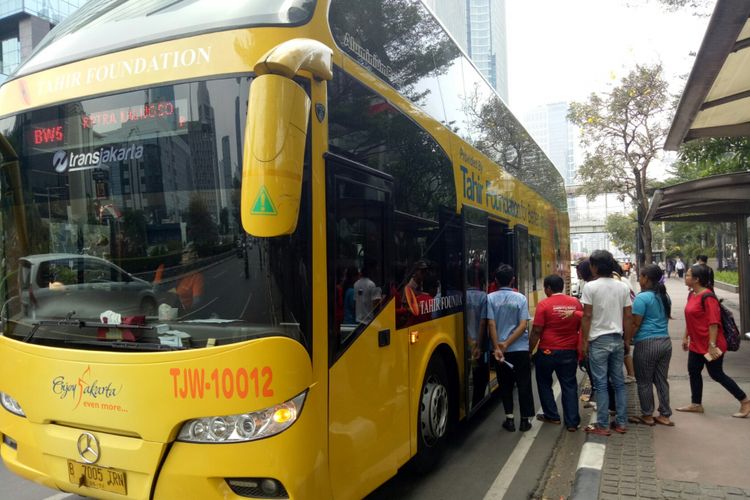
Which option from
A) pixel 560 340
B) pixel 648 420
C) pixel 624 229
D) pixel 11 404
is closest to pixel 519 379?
pixel 560 340

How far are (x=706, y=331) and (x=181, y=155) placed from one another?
217 inches

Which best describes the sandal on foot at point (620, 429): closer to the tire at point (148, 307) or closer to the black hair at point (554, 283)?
the black hair at point (554, 283)

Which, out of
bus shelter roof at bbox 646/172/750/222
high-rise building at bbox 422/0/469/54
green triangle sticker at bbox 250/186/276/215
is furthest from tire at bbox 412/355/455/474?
high-rise building at bbox 422/0/469/54

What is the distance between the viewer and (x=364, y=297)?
3.60m

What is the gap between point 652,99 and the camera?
17.9m

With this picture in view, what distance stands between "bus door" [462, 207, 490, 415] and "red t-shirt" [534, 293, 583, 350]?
722 mm

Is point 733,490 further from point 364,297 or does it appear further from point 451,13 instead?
point 451,13

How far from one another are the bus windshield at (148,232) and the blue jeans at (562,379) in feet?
11.9

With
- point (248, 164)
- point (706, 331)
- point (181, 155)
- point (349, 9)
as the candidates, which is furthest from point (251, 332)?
point (706, 331)

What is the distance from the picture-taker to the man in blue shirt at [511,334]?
19.3 ft

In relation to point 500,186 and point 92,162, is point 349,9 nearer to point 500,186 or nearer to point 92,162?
point 92,162

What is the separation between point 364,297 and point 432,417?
1672 millimetres

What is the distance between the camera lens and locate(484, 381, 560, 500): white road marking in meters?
4.53

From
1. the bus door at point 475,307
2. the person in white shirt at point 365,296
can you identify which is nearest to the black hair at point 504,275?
the bus door at point 475,307
